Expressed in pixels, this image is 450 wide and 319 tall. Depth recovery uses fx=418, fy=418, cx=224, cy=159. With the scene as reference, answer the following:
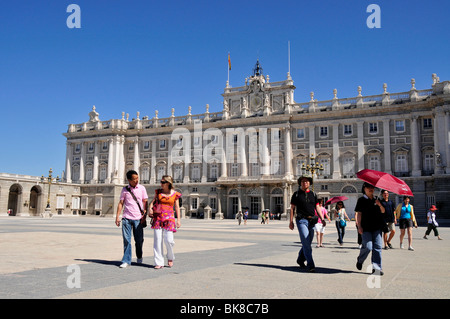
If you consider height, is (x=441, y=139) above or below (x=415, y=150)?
above

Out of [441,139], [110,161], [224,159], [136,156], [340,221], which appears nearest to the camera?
[340,221]

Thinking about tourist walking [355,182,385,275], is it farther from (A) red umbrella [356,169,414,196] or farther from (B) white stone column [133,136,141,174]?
(B) white stone column [133,136,141,174]

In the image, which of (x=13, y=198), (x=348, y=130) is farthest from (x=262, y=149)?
(x=13, y=198)

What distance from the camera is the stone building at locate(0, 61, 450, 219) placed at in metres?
44.7

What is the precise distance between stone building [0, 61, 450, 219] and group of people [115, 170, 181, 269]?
1263 inches

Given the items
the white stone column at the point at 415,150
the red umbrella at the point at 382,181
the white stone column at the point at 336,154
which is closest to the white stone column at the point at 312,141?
the white stone column at the point at 336,154

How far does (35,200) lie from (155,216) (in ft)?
192

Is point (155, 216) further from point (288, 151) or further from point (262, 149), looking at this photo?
point (262, 149)

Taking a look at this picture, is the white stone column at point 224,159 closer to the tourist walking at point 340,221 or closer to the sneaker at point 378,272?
the tourist walking at point 340,221

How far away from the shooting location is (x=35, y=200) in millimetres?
60688

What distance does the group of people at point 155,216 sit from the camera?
830 centimetres

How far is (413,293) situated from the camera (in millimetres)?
5777

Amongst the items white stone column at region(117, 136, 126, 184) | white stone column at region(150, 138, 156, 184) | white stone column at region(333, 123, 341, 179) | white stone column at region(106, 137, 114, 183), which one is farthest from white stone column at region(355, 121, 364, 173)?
white stone column at region(106, 137, 114, 183)

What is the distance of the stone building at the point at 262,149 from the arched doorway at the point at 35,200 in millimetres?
321
